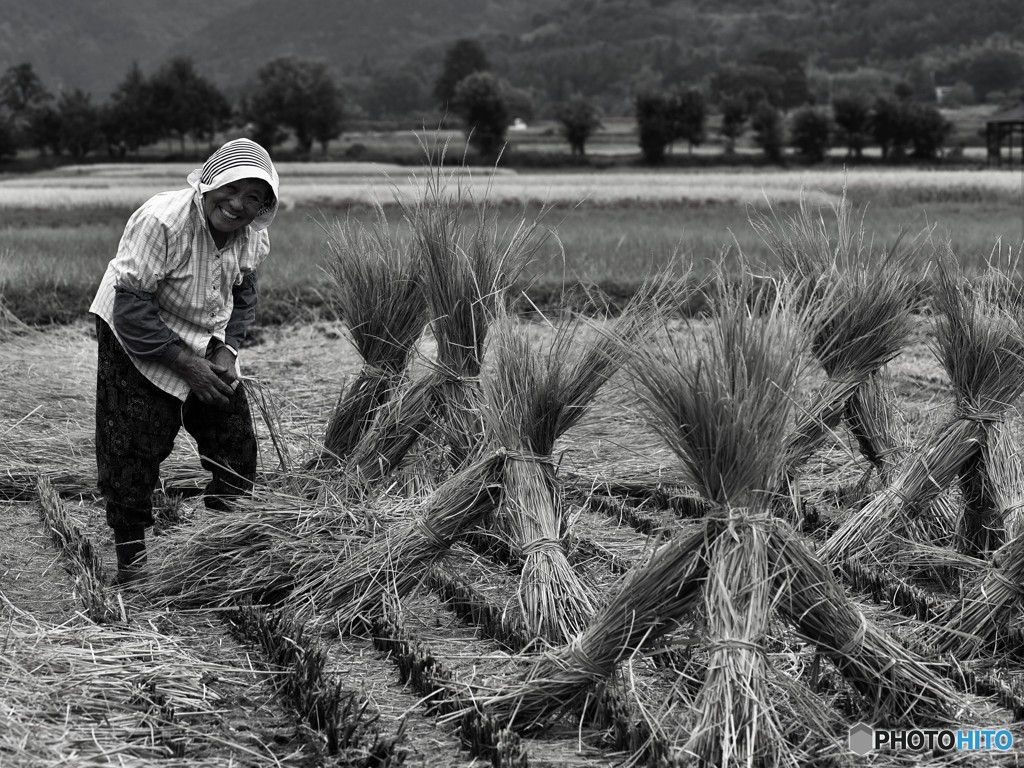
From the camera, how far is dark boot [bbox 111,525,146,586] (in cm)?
418

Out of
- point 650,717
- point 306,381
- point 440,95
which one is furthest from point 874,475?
point 440,95

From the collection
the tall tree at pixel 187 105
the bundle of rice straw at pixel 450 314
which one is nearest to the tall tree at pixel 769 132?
the tall tree at pixel 187 105

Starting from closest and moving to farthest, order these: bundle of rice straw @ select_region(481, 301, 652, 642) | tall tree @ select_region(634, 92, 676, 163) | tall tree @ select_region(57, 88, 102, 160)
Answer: bundle of rice straw @ select_region(481, 301, 652, 642), tall tree @ select_region(634, 92, 676, 163), tall tree @ select_region(57, 88, 102, 160)

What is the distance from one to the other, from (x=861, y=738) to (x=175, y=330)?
2.64 metres

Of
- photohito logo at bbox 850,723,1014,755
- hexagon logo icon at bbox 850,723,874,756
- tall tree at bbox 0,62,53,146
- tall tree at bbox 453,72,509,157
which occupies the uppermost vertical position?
tall tree at bbox 0,62,53,146

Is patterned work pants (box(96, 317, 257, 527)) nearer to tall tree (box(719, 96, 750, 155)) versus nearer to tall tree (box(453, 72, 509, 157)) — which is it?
tall tree (box(453, 72, 509, 157))

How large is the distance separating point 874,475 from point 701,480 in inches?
84.0

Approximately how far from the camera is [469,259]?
436cm

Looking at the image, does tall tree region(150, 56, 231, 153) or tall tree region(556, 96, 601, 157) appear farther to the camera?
tall tree region(150, 56, 231, 153)

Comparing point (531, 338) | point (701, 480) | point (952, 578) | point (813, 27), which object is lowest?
point (952, 578)

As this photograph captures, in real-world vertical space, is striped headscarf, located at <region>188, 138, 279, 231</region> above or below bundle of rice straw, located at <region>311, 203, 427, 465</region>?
above

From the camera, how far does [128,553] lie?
421cm

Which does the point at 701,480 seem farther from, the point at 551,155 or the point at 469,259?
the point at 551,155

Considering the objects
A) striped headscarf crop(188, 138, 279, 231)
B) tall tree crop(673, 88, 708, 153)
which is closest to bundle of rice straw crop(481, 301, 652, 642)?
striped headscarf crop(188, 138, 279, 231)
